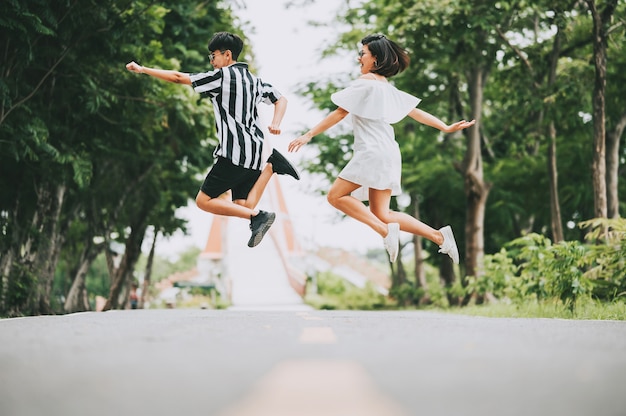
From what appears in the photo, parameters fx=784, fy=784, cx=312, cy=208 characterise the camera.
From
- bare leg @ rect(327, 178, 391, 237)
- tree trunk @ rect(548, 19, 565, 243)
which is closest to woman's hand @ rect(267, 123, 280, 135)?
bare leg @ rect(327, 178, 391, 237)

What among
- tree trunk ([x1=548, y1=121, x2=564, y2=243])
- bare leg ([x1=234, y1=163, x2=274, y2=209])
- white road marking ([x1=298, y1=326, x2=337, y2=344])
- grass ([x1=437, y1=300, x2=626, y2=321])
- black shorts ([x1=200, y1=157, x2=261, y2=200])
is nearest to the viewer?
white road marking ([x1=298, y1=326, x2=337, y2=344])

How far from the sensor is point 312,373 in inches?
130

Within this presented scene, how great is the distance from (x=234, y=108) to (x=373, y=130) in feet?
4.73

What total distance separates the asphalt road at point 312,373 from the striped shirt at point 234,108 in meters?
3.29

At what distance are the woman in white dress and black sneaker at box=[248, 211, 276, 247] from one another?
26.3 inches

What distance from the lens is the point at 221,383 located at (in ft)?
10.1

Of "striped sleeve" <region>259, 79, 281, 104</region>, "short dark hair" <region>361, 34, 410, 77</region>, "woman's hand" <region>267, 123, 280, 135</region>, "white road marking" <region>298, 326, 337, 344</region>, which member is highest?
"short dark hair" <region>361, 34, 410, 77</region>

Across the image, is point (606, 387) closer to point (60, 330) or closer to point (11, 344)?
point (11, 344)

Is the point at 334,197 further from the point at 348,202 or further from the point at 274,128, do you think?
the point at 274,128

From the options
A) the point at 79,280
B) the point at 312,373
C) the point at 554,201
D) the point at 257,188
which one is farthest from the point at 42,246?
the point at 312,373

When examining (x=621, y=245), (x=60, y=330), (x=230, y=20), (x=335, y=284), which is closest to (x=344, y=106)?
(x=60, y=330)

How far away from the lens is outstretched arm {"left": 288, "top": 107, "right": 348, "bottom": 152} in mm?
7659

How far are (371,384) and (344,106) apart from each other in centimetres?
505

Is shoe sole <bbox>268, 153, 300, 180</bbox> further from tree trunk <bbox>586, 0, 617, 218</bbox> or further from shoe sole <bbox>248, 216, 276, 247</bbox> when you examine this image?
tree trunk <bbox>586, 0, 617, 218</bbox>
